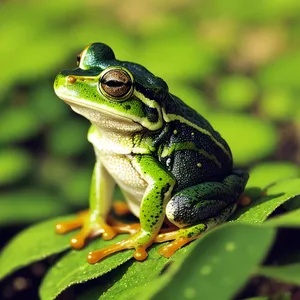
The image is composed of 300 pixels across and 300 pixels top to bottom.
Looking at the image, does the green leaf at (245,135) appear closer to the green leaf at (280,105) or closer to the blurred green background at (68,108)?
the blurred green background at (68,108)

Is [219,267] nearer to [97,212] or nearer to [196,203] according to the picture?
[196,203]

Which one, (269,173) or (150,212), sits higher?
(150,212)

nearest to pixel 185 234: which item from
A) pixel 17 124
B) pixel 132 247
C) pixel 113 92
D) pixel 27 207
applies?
pixel 132 247

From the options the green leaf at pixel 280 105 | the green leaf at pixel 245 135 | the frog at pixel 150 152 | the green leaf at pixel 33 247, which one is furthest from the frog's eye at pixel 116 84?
the green leaf at pixel 280 105

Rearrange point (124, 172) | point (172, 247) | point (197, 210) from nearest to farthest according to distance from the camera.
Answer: point (172, 247) → point (197, 210) → point (124, 172)

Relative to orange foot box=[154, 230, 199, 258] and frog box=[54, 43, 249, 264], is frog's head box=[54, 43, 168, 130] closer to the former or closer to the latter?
frog box=[54, 43, 249, 264]

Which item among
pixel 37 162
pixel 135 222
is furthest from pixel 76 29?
pixel 135 222
